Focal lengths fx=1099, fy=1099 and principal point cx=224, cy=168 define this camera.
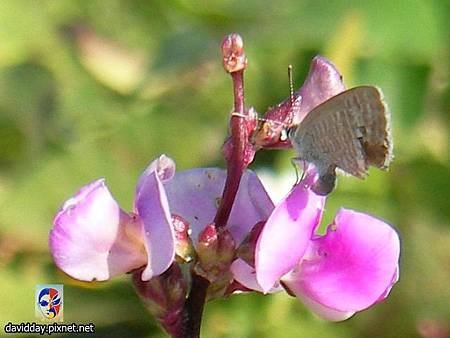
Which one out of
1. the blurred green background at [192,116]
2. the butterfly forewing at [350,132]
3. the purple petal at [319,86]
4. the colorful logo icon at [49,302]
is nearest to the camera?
the butterfly forewing at [350,132]

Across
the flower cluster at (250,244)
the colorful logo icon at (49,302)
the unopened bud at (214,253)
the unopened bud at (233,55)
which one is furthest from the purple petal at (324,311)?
the colorful logo icon at (49,302)

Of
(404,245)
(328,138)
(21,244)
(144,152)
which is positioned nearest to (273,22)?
(144,152)

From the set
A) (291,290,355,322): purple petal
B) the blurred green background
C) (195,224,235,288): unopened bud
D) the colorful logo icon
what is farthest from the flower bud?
the blurred green background

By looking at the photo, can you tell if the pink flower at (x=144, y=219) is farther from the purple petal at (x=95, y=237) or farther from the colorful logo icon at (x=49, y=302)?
the colorful logo icon at (x=49, y=302)

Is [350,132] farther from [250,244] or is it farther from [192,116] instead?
[192,116]

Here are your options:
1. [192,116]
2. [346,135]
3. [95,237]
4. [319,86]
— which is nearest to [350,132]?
[346,135]

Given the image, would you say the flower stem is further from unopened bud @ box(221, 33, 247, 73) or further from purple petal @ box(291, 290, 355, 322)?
purple petal @ box(291, 290, 355, 322)

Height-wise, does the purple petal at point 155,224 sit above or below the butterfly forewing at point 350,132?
below
